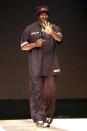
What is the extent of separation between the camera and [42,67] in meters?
4.71

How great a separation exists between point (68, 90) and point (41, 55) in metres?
4.85

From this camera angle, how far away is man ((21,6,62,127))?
4.68 metres

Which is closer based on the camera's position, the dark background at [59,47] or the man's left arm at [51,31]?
the man's left arm at [51,31]

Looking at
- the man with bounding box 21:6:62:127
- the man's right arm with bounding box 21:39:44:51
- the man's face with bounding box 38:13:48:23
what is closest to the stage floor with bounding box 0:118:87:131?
the man with bounding box 21:6:62:127

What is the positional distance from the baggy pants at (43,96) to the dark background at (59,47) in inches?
174

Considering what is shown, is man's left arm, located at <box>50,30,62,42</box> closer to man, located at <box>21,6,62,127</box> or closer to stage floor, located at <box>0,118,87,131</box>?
man, located at <box>21,6,62,127</box>

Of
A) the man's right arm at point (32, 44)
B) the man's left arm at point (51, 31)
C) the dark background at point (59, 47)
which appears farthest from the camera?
the dark background at point (59, 47)

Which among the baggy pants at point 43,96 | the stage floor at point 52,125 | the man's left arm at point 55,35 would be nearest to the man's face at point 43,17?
the man's left arm at point 55,35

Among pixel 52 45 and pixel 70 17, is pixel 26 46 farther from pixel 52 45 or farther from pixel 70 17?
pixel 70 17

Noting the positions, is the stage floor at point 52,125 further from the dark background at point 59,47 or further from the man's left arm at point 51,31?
the dark background at point 59,47

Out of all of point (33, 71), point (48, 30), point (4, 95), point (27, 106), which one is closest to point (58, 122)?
point (33, 71)

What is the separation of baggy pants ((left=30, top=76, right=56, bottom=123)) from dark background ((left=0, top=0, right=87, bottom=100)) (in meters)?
4.42

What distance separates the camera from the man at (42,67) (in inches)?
184

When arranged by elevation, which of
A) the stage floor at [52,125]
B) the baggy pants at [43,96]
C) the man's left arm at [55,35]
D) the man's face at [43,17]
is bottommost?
the stage floor at [52,125]
